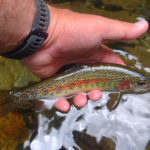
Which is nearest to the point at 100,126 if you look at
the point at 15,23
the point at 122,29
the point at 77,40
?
the point at 77,40

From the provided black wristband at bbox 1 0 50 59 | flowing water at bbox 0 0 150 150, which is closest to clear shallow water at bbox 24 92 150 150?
flowing water at bbox 0 0 150 150

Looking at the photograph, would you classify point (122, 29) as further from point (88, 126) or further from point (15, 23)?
point (88, 126)

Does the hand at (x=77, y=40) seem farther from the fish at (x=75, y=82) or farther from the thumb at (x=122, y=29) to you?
the fish at (x=75, y=82)

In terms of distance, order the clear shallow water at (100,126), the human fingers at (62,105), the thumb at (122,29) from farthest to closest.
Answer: the human fingers at (62,105)
the clear shallow water at (100,126)
the thumb at (122,29)

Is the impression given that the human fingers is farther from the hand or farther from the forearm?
the forearm

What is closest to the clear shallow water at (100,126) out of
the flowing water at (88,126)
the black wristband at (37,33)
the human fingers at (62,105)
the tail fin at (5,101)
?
the flowing water at (88,126)

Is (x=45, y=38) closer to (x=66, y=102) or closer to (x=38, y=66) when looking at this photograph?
(x=38, y=66)
